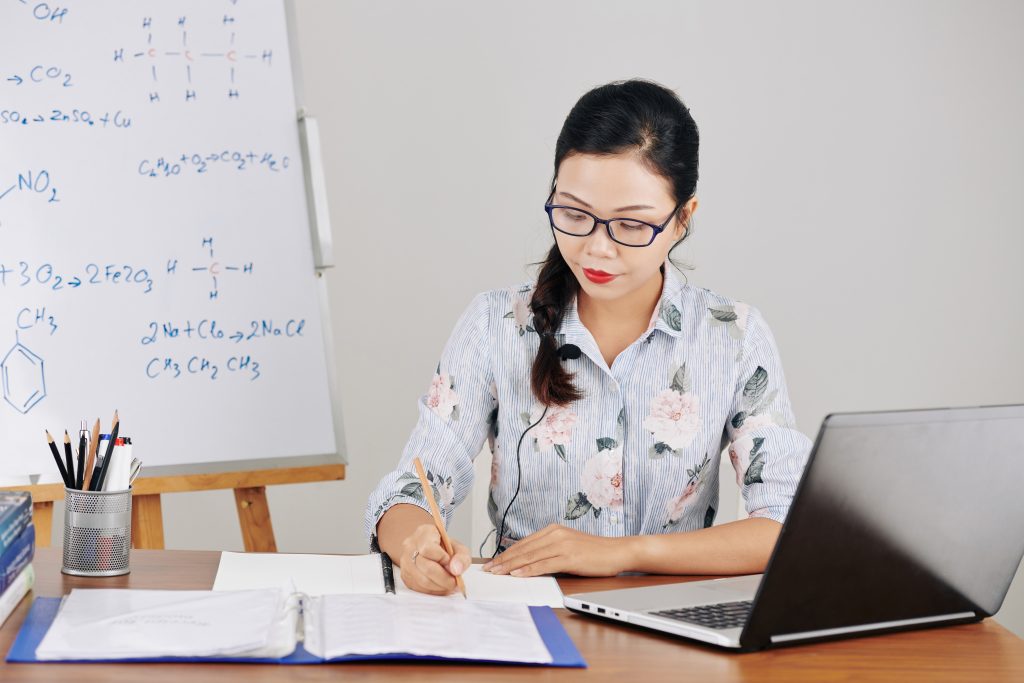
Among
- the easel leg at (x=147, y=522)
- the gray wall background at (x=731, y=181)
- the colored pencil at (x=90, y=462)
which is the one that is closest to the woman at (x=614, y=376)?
the colored pencil at (x=90, y=462)

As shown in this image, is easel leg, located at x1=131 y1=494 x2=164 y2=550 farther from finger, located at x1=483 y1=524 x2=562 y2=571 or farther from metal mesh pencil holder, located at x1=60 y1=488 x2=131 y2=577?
finger, located at x1=483 y1=524 x2=562 y2=571

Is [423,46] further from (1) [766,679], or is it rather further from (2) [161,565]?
(1) [766,679]

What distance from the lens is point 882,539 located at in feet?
3.22

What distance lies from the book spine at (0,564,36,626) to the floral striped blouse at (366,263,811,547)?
1.89ft

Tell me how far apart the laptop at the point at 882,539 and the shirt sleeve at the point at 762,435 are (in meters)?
0.32

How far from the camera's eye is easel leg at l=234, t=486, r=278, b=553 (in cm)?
195

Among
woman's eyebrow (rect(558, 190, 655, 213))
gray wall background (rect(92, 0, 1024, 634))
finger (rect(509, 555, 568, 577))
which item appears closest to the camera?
finger (rect(509, 555, 568, 577))

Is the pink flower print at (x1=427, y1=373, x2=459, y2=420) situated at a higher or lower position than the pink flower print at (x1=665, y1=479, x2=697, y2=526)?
higher

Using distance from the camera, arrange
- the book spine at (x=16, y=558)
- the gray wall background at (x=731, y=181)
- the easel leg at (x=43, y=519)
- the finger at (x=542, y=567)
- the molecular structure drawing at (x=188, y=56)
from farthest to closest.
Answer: the gray wall background at (x=731, y=181), the molecular structure drawing at (x=188, y=56), the easel leg at (x=43, y=519), the finger at (x=542, y=567), the book spine at (x=16, y=558)

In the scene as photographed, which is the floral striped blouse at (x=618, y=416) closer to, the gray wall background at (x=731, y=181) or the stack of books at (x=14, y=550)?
the stack of books at (x=14, y=550)

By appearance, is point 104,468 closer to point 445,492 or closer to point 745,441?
Result: point 445,492

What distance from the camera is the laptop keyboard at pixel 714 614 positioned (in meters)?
1.04

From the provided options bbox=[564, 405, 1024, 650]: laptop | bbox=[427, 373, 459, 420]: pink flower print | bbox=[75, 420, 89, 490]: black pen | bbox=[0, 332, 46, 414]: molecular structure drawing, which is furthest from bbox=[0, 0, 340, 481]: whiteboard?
bbox=[564, 405, 1024, 650]: laptop

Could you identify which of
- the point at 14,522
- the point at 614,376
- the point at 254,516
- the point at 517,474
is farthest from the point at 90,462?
the point at 254,516
